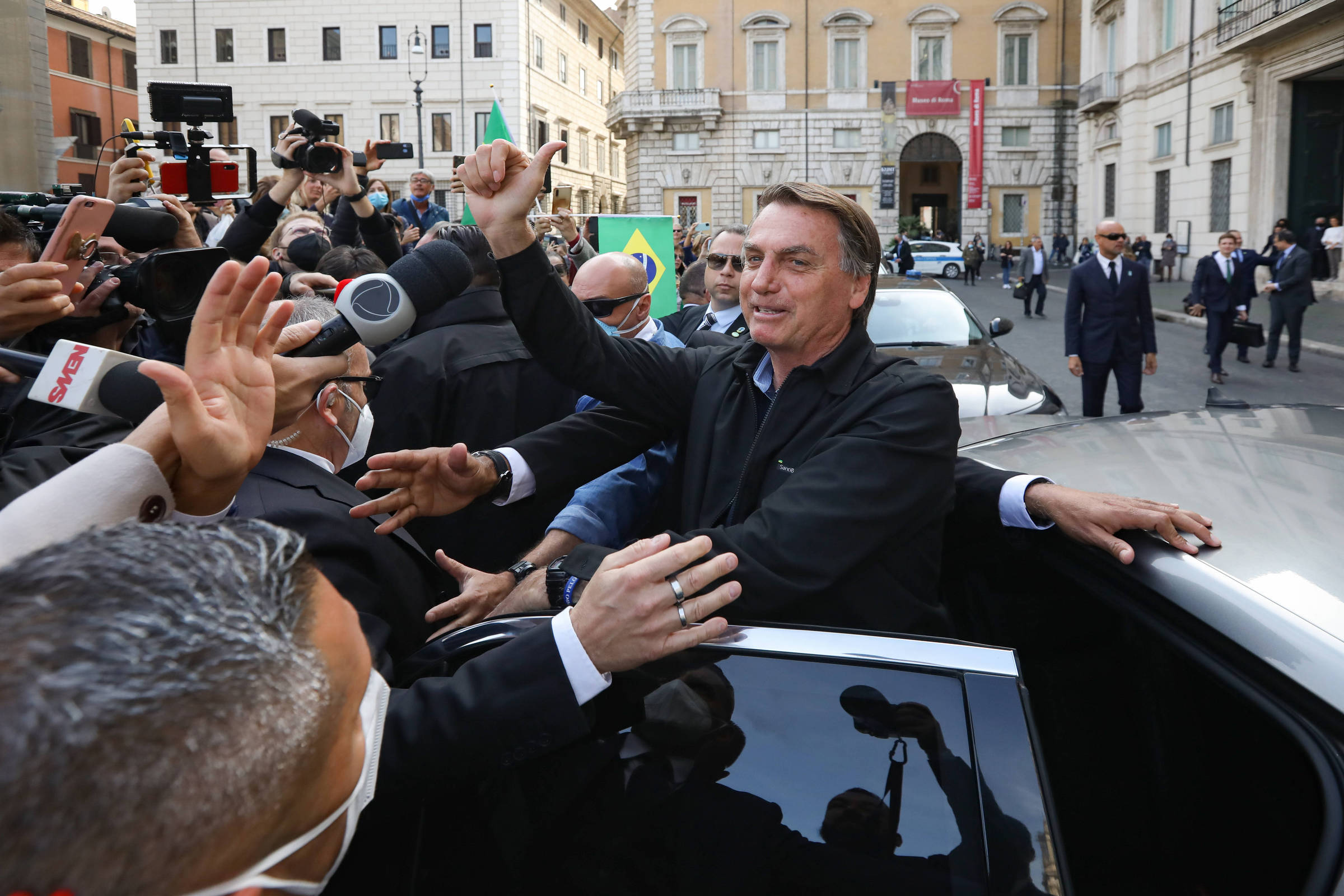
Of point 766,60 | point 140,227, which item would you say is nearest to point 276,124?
point 766,60

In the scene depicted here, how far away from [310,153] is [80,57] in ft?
152

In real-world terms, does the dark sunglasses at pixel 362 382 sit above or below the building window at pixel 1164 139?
below

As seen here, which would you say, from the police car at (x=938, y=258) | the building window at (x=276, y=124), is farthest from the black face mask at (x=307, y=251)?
the building window at (x=276, y=124)

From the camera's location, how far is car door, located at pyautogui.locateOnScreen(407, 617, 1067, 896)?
4.64ft

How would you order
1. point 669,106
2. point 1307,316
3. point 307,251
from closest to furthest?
point 307,251
point 1307,316
point 669,106

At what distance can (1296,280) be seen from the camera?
13352 mm

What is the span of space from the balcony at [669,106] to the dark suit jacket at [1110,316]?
38629 mm

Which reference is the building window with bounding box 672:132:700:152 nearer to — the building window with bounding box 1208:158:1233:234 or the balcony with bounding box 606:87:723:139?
the balcony with bounding box 606:87:723:139

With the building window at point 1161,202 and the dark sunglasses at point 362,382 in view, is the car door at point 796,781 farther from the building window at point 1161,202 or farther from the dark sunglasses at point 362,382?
the building window at point 1161,202

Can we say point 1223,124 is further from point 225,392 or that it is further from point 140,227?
point 225,392

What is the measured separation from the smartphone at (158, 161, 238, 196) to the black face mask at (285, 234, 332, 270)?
2.89 ft

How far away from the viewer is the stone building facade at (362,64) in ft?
145

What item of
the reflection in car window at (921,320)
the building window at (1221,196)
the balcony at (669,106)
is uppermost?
the balcony at (669,106)

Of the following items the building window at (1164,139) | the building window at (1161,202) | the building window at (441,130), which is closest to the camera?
the building window at (1164,139)
